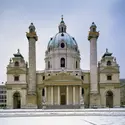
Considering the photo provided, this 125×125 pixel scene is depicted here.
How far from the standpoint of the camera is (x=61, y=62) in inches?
2292

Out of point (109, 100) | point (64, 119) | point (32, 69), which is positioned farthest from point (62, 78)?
point (64, 119)

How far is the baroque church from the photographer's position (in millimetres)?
50312

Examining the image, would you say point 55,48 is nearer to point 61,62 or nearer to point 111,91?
point 61,62

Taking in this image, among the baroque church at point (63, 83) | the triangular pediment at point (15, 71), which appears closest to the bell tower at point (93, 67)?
the baroque church at point (63, 83)

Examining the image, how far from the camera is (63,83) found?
49969mm

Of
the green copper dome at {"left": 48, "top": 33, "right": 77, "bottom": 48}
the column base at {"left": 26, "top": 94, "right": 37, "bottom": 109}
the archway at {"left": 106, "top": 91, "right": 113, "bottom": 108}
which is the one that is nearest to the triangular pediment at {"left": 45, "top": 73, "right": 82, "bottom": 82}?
the column base at {"left": 26, "top": 94, "right": 37, "bottom": 109}

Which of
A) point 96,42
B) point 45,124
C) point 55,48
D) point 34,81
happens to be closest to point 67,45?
point 55,48

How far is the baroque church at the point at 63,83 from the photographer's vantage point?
5031 centimetres

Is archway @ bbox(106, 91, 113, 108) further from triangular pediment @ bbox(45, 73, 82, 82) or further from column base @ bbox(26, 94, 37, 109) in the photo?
column base @ bbox(26, 94, 37, 109)

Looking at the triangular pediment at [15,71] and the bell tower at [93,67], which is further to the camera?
the triangular pediment at [15,71]

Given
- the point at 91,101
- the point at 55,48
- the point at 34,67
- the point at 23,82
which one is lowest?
the point at 91,101

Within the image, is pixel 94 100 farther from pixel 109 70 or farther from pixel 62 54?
pixel 62 54

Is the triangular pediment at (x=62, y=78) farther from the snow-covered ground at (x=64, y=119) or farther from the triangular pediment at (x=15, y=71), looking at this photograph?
the snow-covered ground at (x=64, y=119)

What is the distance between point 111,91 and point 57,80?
40.6ft
